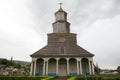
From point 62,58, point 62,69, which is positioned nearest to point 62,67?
point 62,69

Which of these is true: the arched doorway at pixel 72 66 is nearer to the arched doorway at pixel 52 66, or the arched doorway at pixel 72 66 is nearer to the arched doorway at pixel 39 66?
the arched doorway at pixel 52 66

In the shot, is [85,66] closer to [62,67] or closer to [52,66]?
[62,67]

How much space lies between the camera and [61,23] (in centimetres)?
3362

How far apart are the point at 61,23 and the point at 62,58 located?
29.3 feet

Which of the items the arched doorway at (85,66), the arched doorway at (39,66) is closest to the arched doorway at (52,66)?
the arched doorway at (39,66)

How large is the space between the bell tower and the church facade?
32 centimetres

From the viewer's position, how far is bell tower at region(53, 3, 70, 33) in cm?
3328

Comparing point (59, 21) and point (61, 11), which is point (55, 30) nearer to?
point (59, 21)

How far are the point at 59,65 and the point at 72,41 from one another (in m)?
6.17

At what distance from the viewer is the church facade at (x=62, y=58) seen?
28.7 m

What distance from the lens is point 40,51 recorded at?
98.6 feet

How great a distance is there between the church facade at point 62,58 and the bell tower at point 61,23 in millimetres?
316

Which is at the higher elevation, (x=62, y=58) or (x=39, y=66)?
(x=62, y=58)

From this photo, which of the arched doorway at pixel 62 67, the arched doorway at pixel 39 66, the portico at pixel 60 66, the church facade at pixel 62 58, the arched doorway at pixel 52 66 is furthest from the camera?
the arched doorway at pixel 62 67
